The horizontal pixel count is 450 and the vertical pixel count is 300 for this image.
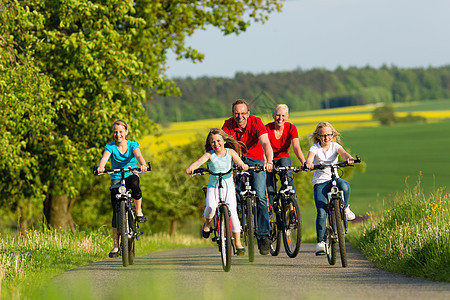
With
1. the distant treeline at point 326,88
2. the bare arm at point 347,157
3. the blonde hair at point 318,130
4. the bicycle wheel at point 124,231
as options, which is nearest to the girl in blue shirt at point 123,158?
the bicycle wheel at point 124,231

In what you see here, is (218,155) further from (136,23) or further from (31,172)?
(31,172)

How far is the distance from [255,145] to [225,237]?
215 centimetres

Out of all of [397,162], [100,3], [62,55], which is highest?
[100,3]

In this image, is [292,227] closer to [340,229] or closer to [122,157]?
[340,229]

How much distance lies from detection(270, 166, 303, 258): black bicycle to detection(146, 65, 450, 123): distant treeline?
6916 cm

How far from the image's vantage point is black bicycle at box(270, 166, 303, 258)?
9648 mm

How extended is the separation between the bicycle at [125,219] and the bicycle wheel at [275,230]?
212 cm

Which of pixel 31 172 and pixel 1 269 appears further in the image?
pixel 31 172

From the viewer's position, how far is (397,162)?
76125 millimetres

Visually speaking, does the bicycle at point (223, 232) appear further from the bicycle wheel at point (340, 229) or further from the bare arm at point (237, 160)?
→ the bicycle wheel at point (340, 229)

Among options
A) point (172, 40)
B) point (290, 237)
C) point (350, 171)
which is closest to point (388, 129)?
point (350, 171)

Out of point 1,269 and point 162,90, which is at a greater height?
point 162,90

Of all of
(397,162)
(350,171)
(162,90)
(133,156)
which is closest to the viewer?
(133,156)

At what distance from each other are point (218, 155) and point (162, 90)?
13260 millimetres
